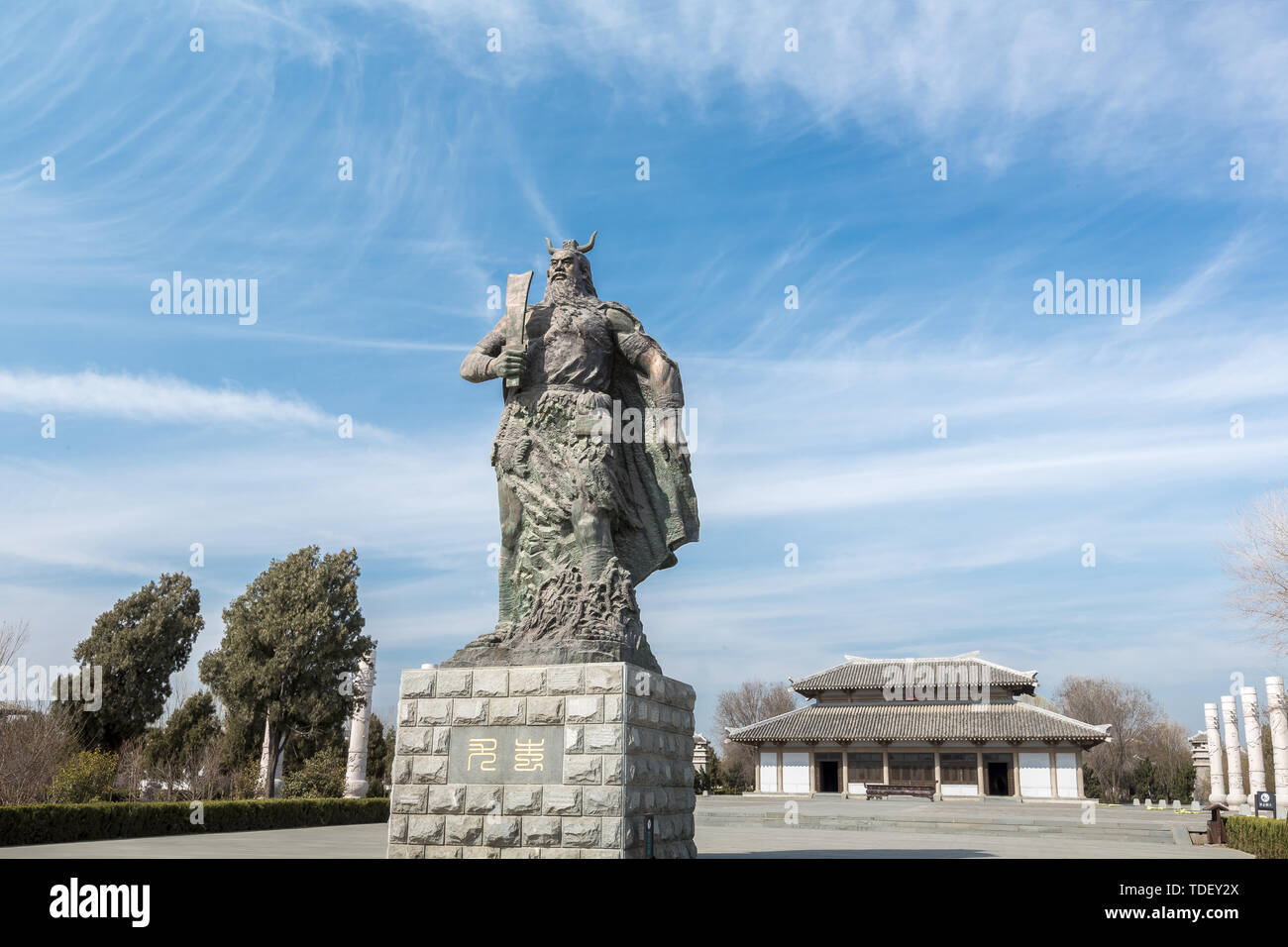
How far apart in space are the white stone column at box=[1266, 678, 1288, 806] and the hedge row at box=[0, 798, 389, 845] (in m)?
19.1

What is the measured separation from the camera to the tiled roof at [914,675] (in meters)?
35.9

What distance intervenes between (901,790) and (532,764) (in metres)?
30.3

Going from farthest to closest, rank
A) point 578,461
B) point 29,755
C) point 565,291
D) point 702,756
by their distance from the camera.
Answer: point 702,756 < point 29,755 < point 565,291 < point 578,461

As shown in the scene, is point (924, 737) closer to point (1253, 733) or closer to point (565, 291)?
point (1253, 733)

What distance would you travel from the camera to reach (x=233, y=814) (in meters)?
15.4

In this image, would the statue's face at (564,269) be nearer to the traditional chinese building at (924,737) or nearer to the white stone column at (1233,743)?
the white stone column at (1233,743)

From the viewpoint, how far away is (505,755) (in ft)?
19.9

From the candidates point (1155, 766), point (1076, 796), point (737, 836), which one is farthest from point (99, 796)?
point (1155, 766)

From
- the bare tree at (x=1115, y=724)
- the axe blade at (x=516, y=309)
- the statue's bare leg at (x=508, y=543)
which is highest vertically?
the axe blade at (x=516, y=309)

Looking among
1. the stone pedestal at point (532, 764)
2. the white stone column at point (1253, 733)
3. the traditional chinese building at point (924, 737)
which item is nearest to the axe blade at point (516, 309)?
the stone pedestal at point (532, 764)

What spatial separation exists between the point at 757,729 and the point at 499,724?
103 feet

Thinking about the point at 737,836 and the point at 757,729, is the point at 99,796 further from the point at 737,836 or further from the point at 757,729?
the point at 757,729

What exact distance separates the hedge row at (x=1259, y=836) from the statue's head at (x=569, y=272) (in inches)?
479

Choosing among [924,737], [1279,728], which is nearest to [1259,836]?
[1279,728]
